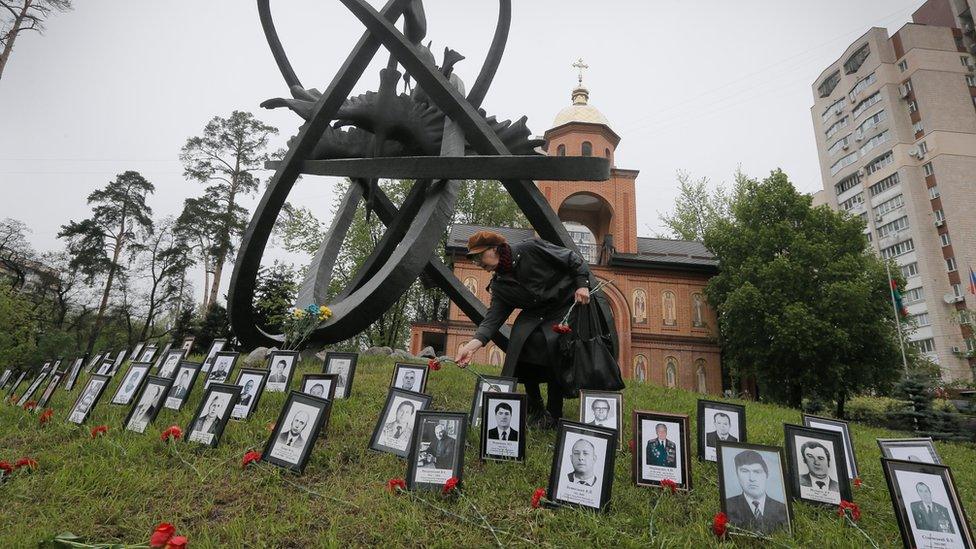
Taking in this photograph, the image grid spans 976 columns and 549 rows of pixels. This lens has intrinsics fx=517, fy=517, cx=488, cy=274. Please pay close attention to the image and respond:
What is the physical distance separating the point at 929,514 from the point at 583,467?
1.77 meters

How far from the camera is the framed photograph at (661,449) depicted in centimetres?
354

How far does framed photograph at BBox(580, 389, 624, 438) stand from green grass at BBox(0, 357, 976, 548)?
35 centimetres

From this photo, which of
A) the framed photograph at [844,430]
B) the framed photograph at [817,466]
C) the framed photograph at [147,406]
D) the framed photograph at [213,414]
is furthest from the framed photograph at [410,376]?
the framed photograph at [844,430]

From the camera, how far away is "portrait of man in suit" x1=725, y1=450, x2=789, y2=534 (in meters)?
2.91

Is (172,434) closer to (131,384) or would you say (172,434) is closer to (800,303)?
(131,384)

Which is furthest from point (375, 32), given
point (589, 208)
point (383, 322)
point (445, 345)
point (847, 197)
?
point (847, 197)

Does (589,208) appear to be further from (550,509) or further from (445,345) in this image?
(550,509)

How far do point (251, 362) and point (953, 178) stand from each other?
163ft

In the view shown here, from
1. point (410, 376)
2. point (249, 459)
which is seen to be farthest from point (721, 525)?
point (410, 376)

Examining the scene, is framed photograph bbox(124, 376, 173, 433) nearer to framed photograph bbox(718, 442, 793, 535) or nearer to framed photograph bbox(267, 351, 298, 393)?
framed photograph bbox(267, 351, 298, 393)

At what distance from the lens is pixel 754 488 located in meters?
3.00

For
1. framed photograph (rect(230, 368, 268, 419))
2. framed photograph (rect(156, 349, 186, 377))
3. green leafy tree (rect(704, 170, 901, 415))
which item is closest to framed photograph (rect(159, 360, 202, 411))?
framed photograph (rect(230, 368, 268, 419))

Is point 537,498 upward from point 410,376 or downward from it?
downward

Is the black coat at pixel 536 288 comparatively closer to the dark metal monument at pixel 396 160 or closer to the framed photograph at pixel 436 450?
the dark metal monument at pixel 396 160
